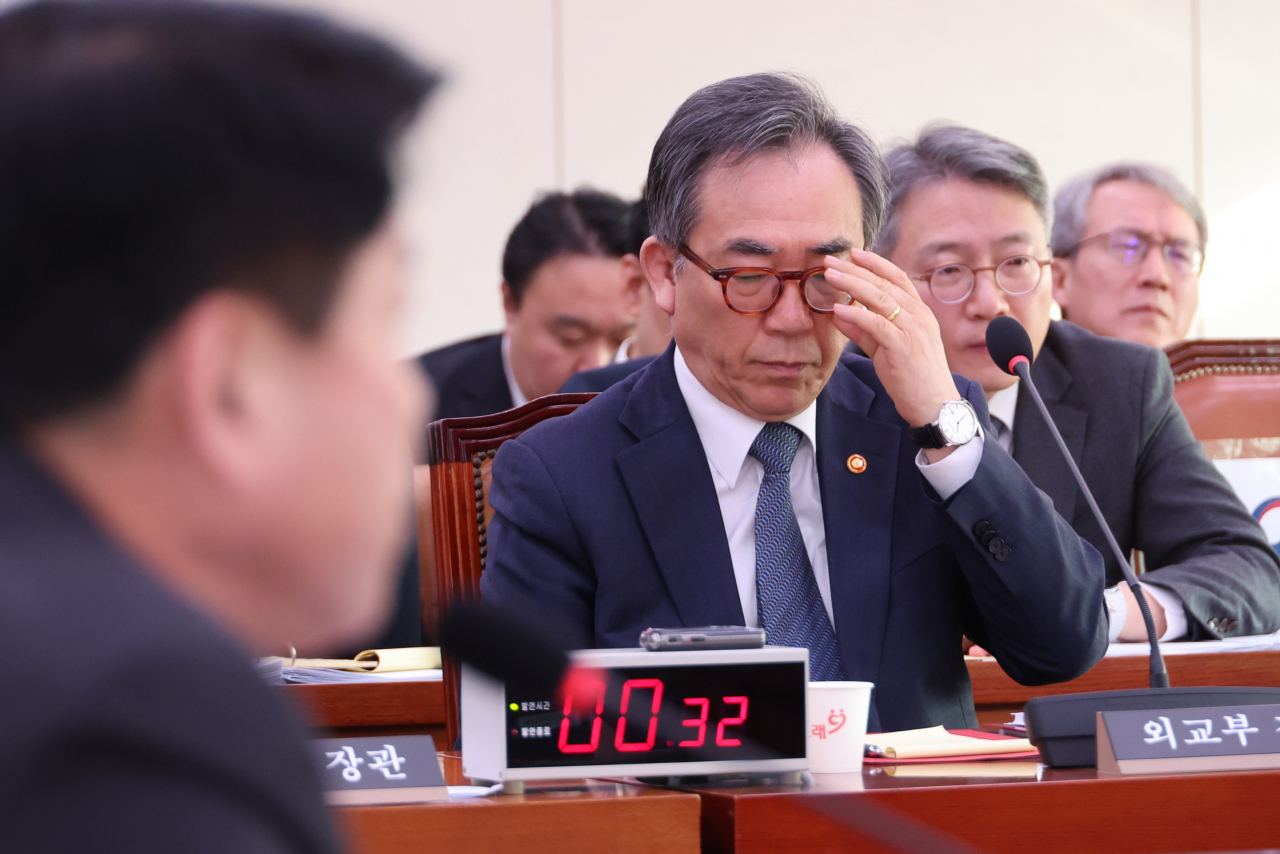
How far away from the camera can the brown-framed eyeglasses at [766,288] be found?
1.46 m

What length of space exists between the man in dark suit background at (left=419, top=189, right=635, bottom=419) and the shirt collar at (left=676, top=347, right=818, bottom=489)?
1.68 metres

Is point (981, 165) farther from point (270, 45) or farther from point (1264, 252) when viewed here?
point (1264, 252)

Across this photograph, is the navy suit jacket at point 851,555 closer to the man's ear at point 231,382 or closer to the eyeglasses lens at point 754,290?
the eyeglasses lens at point 754,290

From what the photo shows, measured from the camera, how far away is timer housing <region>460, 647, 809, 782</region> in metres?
0.98

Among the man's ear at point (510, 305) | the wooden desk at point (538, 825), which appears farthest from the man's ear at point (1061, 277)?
the wooden desk at point (538, 825)

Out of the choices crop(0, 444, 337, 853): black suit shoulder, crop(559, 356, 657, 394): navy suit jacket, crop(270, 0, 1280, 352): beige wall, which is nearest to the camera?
crop(0, 444, 337, 853): black suit shoulder

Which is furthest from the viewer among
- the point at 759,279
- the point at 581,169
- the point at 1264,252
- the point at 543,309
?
the point at 1264,252

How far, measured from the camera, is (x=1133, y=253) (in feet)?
9.39

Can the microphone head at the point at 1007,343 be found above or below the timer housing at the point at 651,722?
above

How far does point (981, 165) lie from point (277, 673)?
1.36 metres

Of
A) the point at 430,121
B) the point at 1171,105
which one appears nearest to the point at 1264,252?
the point at 1171,105

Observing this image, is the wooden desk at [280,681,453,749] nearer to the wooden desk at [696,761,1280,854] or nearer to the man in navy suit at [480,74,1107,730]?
the man in navy suit at [480,74,1107,730]

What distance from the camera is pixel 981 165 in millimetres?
2195

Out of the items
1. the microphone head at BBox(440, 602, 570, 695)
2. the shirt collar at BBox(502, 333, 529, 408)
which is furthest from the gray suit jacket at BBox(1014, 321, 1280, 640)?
the microphone head at BBox(440, 602, 570, 695)
